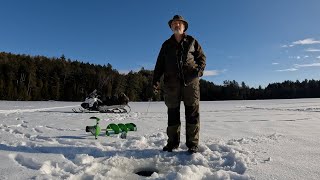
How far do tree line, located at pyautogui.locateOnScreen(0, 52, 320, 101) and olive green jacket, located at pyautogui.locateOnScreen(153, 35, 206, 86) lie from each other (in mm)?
47123

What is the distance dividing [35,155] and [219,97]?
7545 cm

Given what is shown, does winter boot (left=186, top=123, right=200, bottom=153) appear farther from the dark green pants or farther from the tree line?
the tree line

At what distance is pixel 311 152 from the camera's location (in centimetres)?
415

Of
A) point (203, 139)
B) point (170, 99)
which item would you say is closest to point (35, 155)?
point (170, 99)

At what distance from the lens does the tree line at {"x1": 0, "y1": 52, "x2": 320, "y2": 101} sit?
61.2m

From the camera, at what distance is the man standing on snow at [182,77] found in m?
4.25

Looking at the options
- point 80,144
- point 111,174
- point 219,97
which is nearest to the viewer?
point 111,174

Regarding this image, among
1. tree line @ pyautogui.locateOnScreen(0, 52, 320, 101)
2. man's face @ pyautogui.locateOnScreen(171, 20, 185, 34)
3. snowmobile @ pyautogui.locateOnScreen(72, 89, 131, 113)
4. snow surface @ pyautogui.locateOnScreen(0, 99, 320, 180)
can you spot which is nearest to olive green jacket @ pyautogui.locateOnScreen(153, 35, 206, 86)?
man's face @ pyautogui.locateOnScreen(171, 20, 185, 34)

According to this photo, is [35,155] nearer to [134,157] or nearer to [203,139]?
[134,157]

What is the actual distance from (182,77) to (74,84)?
65560 mm

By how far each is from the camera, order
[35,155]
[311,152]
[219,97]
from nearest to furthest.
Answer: [35,155] → [311,152] → [219,97]


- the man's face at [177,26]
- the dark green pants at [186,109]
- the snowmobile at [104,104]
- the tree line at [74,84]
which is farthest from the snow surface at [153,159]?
the tree line at [74,84]

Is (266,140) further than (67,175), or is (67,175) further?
(266,140)

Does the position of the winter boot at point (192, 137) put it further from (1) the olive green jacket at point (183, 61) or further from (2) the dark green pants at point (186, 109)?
(1) the olive green jacket at point (183, 61)
